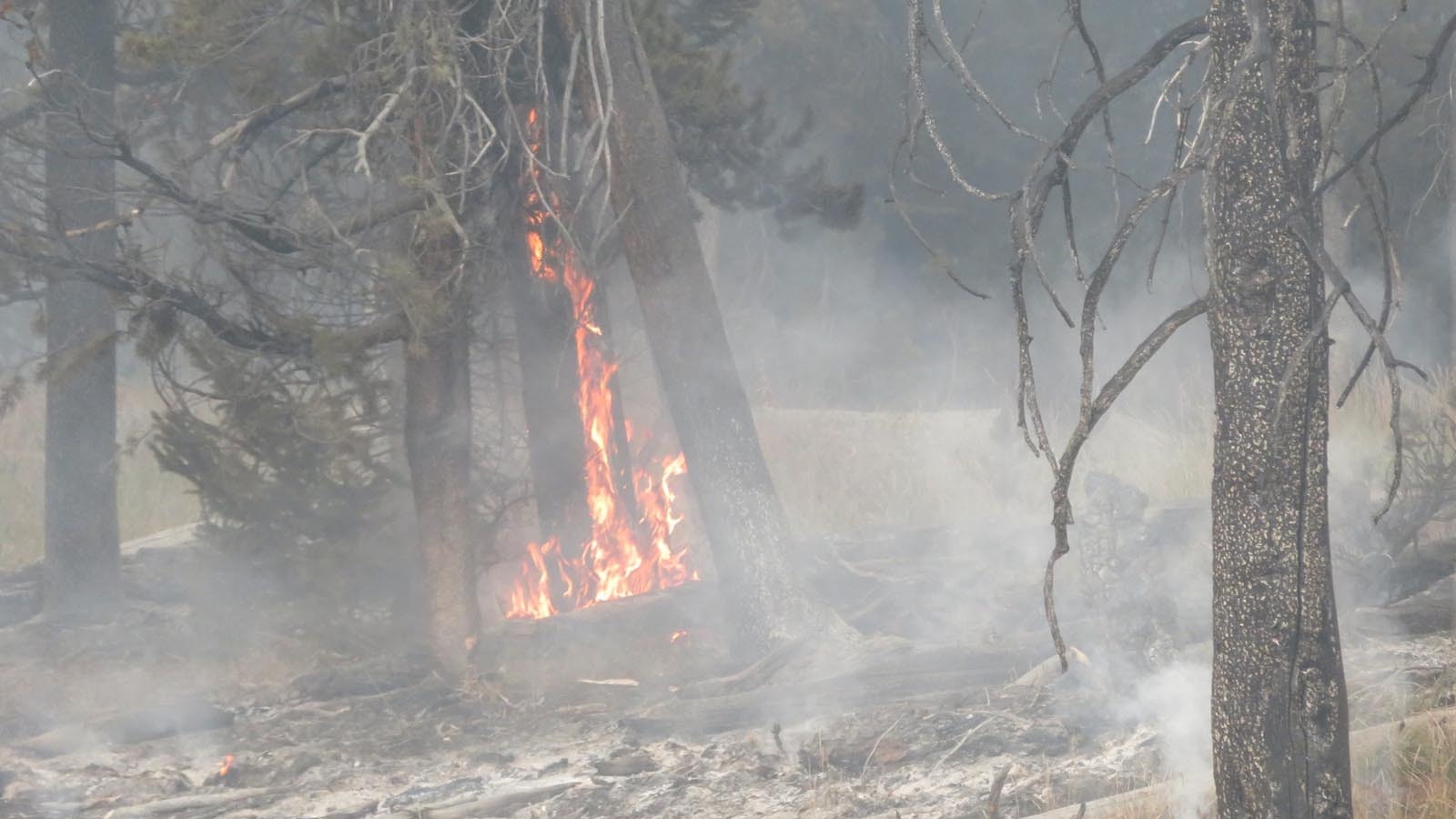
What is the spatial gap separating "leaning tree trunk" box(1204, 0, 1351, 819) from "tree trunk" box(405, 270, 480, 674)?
5.97 meters

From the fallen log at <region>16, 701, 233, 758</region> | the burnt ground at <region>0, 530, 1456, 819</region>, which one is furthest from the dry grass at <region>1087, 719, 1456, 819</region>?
the fallen log at <region>16, 701, 233, 758</region>

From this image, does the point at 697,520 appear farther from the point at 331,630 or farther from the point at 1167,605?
the point at 1167,605

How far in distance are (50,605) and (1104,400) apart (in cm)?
920

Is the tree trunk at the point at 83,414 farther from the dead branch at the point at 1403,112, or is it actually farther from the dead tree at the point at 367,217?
the dead branch at the point at 1403,112

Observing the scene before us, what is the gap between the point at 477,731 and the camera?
300 inches

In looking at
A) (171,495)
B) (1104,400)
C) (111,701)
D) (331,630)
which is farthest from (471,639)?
(171,495)

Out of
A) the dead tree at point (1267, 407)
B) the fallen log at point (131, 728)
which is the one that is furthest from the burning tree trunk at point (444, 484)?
the dead tree at point (1267, 407)

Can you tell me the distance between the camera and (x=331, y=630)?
8.96 metres

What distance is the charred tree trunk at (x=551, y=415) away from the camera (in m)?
9.42

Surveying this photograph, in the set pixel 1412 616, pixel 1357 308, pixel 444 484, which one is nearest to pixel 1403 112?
pixel 1357 308

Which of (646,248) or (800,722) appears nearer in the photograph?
(800,722)

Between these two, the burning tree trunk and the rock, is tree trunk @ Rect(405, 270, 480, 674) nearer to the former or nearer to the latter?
the burning tree trunk

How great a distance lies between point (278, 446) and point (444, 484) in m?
1.06

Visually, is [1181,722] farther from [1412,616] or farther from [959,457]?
[959,457]
